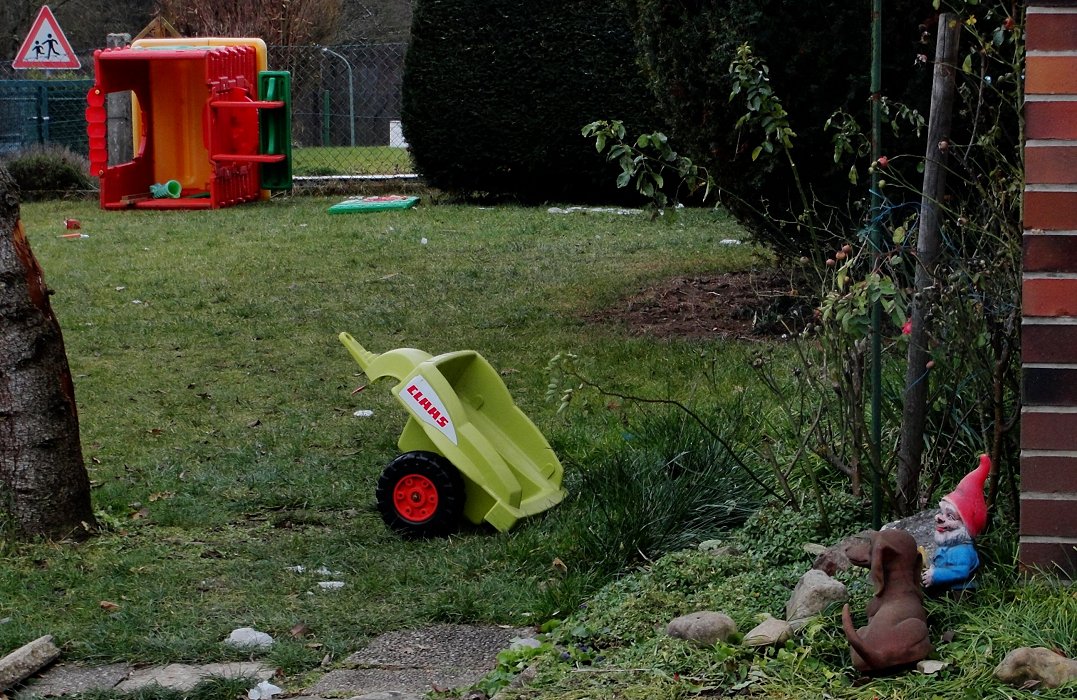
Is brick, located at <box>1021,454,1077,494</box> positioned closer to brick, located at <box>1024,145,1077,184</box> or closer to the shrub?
brick, located at <box>1024,145,1077,184</box>

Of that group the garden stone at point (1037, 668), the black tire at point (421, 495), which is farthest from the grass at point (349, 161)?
the garden stone at point (1037, 668)

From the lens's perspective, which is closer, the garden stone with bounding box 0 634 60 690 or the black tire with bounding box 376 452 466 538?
the garden stone with bounding box 0 634 60 690

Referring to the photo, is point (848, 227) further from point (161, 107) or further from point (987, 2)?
point (161, 107)

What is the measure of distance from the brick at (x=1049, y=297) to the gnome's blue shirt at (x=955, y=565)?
0.62 meters

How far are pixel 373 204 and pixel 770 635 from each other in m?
11.8

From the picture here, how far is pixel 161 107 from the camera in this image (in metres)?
16.0

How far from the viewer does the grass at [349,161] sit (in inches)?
758

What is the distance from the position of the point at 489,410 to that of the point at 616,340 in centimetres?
266

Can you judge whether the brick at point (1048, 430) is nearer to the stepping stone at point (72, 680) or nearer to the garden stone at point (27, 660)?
the stepping stone at point (72, 680)

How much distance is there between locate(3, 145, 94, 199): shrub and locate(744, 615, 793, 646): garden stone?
14.7 metres

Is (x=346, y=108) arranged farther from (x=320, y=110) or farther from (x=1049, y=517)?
(x=1049, y=517)

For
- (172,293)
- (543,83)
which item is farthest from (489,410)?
(543,83)

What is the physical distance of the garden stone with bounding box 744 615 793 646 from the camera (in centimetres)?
326

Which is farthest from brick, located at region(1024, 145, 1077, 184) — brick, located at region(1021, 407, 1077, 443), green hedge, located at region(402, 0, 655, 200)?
green hedge, located at region(402, 0, 655, 200)
